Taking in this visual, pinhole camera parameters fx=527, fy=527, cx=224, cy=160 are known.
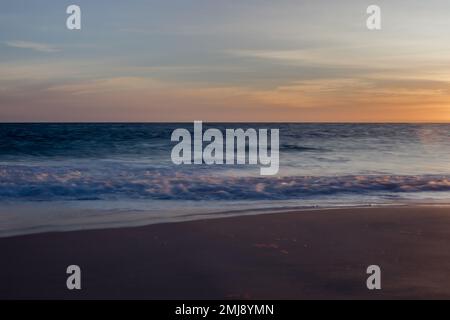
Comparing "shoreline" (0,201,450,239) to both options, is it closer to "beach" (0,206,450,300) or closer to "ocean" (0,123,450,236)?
"ocean" (0,123,450,236)

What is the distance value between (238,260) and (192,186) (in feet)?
20.1

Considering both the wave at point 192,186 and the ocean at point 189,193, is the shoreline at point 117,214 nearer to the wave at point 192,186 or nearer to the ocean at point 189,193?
the ocean at point 189,193

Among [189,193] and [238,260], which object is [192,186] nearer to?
[189,193]

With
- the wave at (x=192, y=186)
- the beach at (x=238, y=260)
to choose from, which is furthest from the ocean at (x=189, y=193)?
the beach at (x=238, y=260)

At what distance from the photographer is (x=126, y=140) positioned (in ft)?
104

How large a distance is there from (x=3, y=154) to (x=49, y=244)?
1949 centimetres

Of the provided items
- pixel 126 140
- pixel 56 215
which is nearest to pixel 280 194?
pixel 56 215

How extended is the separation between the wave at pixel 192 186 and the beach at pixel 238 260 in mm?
3177

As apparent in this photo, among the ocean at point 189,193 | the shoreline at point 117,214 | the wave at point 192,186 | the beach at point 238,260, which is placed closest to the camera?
the beach at point 238,260

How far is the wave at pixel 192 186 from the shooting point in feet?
35.5

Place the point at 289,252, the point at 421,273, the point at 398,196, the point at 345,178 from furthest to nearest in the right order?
1. the point at 345,178
2. the point at 398,196
3. the point at 289,252
4. the point at 421,273

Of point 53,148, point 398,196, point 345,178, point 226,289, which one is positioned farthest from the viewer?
point 53,148

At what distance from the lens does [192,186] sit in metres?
11.7
